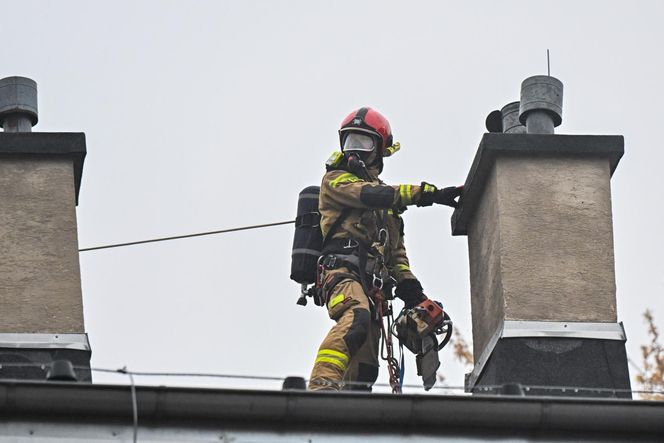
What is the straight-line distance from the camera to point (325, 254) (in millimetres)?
15766

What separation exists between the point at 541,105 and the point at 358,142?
1500 millimetres

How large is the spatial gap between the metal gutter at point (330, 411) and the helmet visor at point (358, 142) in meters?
4.67

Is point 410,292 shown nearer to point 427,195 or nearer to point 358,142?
point 427,195

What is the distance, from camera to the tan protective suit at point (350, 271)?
14.9 meters

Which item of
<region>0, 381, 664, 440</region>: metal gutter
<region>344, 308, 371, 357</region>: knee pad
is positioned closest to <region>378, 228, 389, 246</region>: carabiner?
<region>344, 308, 371, 357</region>: knee pad

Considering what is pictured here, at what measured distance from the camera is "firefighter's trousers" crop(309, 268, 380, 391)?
48.4ft

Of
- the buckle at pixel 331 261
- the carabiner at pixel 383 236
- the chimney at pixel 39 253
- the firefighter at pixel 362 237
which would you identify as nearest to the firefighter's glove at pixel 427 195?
the firefighter at pixel 362 237

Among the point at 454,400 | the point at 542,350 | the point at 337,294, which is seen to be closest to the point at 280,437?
the point at 454,400

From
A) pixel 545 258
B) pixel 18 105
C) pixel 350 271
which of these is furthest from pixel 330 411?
pixel 18 105

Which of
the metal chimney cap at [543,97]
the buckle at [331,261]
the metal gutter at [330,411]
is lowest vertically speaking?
the metal gutter at [330,411]

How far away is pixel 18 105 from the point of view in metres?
15.4

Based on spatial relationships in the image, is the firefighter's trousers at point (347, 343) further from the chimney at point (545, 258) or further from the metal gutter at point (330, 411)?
the metal gutter at point (330, 411)

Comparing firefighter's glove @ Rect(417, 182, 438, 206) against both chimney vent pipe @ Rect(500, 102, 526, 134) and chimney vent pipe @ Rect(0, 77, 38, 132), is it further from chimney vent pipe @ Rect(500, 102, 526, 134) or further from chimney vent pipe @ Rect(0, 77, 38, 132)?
chimney vent pipe @ Rect(0, 77, 38, 132)

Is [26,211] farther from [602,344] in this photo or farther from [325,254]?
[602,344]
